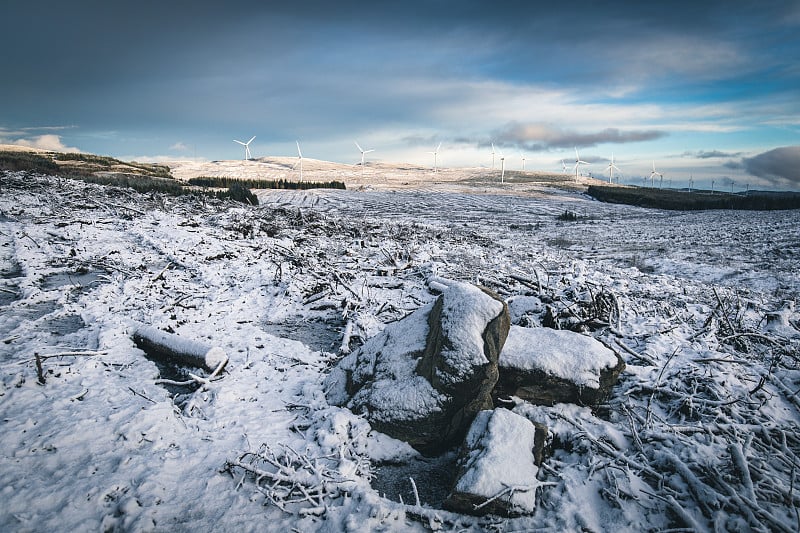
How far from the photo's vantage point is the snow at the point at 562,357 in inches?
176

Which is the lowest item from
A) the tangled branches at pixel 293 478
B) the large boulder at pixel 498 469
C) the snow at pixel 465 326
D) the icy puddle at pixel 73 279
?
the tangled branches at pixel 293 478

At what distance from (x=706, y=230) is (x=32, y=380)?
27.5m

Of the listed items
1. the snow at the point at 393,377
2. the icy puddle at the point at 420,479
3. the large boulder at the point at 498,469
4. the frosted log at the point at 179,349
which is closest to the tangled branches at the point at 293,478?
the icy puddle at the point at 420,479

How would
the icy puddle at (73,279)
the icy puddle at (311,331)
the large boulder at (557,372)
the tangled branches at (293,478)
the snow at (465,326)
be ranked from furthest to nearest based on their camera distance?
the icy puddle at (73,279), the icy puddle at (311,331), the large boulder at (557,372), the snow at (465,326), the tangled branches at (293,478)

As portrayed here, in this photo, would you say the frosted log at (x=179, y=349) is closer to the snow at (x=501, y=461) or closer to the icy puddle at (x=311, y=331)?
the icy puddle at (x=311, y=331)

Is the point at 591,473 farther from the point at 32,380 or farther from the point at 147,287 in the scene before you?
the point at 147,287

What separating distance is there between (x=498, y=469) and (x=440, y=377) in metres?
1.11

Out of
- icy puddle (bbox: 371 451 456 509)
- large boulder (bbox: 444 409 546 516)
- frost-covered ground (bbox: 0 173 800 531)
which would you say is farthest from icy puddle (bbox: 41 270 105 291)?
large boulder (bbox: 444 409 546 516)

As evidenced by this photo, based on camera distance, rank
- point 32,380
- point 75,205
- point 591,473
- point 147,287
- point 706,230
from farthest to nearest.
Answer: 1. point 706,230
2. point 75,205
3. point 147,287
4. point 32,380
5. point 591,473

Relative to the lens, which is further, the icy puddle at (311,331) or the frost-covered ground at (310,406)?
the icy puddle at (311,331)

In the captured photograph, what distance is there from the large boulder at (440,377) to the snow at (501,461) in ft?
1.18

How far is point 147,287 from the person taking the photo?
335 inches

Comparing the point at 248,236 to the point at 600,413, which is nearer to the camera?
the point at 600,413

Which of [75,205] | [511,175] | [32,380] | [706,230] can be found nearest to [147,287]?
[32,380]
